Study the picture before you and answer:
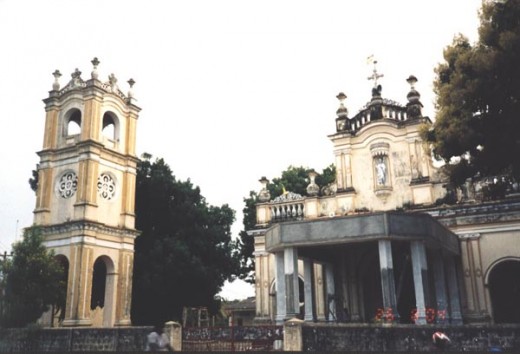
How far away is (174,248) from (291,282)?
14.1 m

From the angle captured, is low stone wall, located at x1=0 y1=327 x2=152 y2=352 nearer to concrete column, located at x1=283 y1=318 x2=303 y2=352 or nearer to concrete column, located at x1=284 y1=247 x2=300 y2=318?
concrete column, located at x1=284 y1=247 x2=300 y2=318

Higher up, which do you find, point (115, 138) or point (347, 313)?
point (115, 138)

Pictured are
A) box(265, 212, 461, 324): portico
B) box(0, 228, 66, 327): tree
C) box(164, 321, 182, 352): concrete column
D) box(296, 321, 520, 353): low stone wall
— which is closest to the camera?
box(296, 321, 520, 353): low stone wall

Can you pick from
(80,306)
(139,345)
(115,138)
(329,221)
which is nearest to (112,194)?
(115,138)

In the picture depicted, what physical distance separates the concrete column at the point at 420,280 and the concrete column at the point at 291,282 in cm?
334

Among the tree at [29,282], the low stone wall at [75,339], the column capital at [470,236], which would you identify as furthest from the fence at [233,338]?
the column capital at [470,236]

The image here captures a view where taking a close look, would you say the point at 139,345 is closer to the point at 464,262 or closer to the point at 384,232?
the point at 384,232

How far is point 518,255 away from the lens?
17531 millimetres

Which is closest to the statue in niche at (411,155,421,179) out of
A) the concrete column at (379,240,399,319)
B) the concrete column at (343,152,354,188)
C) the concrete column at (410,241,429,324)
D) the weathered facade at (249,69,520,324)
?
the weathered facade at (249,69,520,324)

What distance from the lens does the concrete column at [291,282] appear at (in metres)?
14.5

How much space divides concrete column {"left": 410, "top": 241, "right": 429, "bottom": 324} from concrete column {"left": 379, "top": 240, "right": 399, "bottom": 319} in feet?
2.18

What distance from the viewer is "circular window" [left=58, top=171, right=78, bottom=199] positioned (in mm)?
23688

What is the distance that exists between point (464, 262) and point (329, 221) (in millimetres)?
6699

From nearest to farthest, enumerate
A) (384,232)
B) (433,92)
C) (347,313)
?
(384,232) → (433,92) → (347,313)
